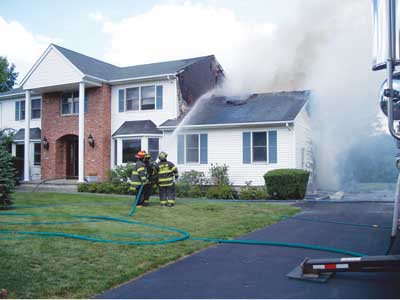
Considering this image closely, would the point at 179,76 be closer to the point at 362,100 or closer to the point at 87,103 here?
the point at 87,103

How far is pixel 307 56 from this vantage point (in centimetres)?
1766

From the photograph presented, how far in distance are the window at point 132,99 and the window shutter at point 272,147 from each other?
7662mm

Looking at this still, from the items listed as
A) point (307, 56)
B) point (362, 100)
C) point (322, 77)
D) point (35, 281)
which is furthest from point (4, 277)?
point (362, 100)

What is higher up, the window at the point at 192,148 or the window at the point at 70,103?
the window at the point at 70,103

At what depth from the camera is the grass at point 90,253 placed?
14.3ft

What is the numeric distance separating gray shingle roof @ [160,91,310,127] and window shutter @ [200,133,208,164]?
685mm

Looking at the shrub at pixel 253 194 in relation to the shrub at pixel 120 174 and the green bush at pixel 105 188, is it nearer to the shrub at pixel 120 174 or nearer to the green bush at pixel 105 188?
the green bush at pixel 105 188

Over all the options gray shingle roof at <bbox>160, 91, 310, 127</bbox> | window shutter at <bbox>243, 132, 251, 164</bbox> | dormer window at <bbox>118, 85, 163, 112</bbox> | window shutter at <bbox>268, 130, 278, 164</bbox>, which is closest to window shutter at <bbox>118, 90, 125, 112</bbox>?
dormer window at <bbox>118, 85, 163, 112</bbox>

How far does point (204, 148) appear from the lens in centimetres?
1875

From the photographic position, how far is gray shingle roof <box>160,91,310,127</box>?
1753 cm

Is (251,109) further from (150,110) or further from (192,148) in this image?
(150,110)

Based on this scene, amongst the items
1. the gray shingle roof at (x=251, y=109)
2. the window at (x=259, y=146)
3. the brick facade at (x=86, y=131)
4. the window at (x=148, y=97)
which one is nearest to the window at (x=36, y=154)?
the brick facade at (x=86, y=131)

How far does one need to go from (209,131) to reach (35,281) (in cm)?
1460

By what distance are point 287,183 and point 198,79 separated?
31.6ft
